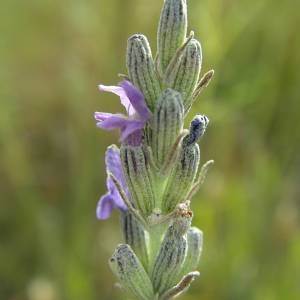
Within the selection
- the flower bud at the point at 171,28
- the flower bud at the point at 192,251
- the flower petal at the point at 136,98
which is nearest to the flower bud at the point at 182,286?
the flower bud at the point at 192,251

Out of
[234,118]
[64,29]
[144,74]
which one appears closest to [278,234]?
[234,118]

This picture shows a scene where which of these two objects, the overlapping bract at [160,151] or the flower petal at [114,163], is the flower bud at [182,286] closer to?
the overlapping bract at [160,151]

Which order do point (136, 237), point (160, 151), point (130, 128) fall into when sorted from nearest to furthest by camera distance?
1. point (130, 128)
2. point (160, 151)
3. point (136, 237)

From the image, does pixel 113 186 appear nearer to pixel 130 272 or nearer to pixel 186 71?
pixel 130 272

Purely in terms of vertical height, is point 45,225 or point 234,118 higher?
point 234,118

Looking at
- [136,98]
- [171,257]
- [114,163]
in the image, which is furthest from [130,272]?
[136,98]

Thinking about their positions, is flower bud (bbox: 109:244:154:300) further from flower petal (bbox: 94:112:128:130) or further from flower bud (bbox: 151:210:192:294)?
flower petal (bbox: 94:112:128:130)

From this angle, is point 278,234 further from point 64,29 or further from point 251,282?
point 64,29
